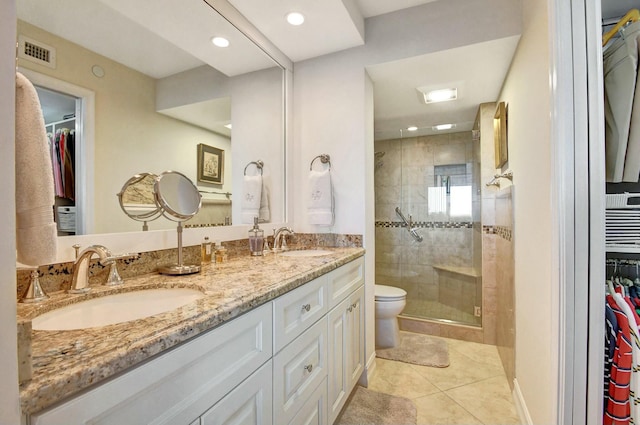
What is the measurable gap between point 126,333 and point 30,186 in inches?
12.6

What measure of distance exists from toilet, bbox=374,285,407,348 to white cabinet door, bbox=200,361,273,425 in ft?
5.22

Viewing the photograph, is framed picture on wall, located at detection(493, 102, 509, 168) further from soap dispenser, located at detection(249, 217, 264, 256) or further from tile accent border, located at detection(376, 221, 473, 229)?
soap dispenser, located at detection(249, 217, 264, 256)

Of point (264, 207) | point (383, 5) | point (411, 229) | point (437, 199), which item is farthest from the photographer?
point (411, 229)

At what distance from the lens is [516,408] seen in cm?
168

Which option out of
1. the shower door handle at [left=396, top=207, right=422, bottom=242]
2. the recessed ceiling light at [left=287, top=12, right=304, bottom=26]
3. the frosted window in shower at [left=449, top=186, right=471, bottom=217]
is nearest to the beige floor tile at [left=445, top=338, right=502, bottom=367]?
the shower door handle at [left=396, top=207, right=422, bottom=242]

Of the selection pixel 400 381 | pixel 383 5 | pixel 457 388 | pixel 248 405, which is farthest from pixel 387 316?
pixel 383 5

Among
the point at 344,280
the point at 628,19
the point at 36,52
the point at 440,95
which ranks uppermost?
the point at 440,95

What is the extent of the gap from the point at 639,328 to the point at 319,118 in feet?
6.33

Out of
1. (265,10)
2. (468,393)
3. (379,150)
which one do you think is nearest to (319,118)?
(265,10)

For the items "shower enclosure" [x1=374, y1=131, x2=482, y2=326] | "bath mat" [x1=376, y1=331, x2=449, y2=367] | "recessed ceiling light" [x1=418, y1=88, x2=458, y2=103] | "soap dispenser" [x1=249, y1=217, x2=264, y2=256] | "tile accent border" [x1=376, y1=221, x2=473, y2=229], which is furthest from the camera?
"tile accent border" [x1=376, y1=221, x2=473, y2=229]

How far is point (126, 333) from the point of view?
590 mm

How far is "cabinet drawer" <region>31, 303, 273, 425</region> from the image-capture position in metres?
0.48

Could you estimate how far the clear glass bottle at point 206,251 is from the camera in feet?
4.86

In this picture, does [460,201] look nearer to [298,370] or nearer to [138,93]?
[298,370]
